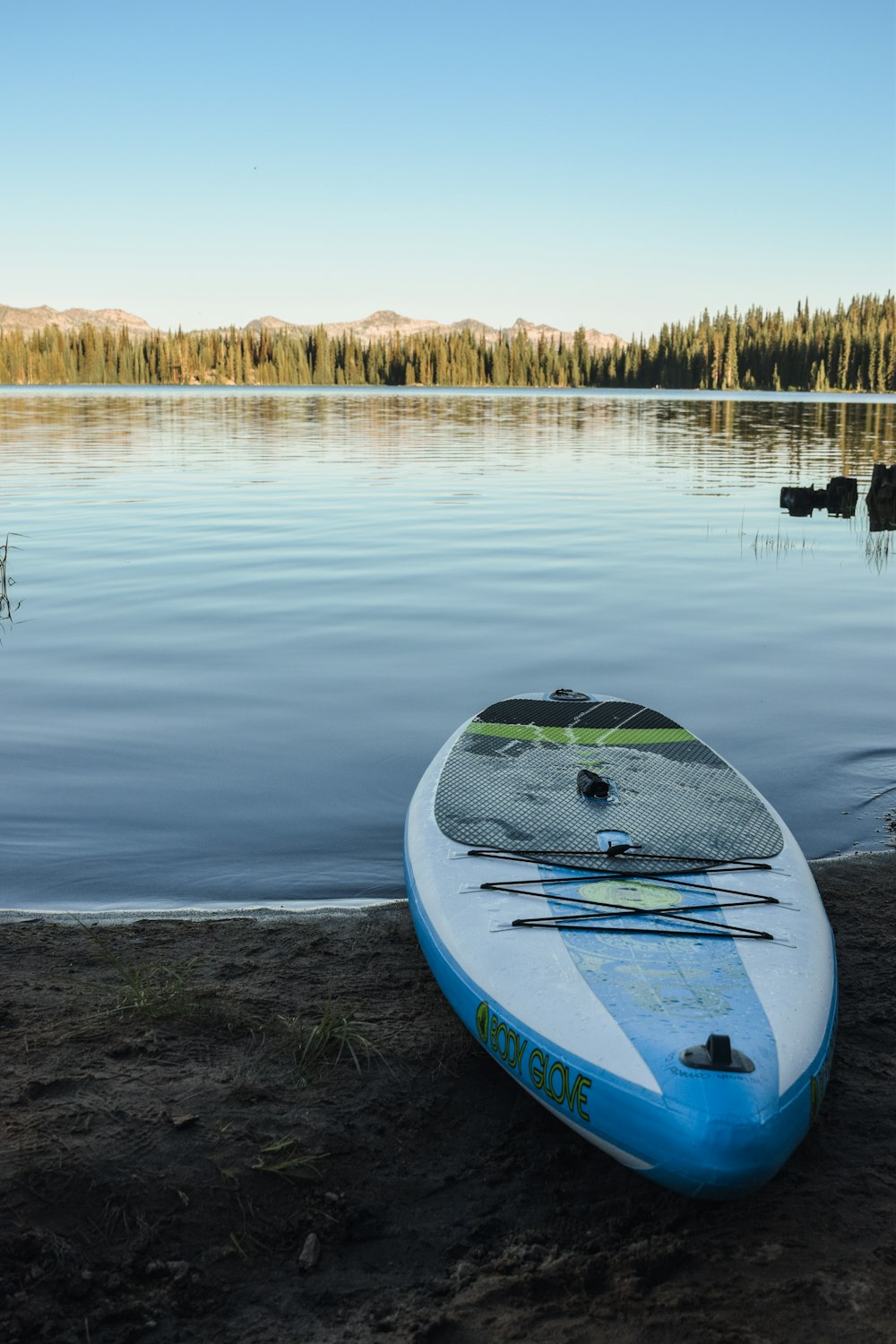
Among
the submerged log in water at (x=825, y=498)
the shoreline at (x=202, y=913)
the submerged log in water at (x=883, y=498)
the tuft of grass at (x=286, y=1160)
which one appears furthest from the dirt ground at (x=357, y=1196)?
the submerged log in water at (x=825, y=498)

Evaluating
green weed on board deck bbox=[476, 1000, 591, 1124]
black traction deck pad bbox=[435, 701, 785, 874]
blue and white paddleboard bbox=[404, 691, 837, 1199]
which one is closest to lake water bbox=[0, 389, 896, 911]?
black traction deck pad bbox=[435, 701, 785, 874]

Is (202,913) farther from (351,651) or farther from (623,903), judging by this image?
(351,651)

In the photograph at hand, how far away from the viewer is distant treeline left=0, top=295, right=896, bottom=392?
171750 mm

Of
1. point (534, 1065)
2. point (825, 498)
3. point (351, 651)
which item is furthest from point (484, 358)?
point (534, 1065)

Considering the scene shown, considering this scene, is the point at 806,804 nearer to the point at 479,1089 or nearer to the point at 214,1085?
the point at 479,1089

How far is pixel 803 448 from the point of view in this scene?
42.4 metres

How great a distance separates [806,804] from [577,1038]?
4.61m

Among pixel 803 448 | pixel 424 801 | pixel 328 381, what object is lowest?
pixel 424 801

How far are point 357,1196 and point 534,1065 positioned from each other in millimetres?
804

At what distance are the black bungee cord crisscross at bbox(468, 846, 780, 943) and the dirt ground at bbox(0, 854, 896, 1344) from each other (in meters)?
0.64

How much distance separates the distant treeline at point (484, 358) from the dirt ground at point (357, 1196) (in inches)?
6962

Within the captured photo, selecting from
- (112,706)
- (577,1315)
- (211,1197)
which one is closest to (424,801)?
(211,1197)

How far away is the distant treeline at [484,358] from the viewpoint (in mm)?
171750

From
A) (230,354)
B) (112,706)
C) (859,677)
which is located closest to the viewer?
(112,706)
